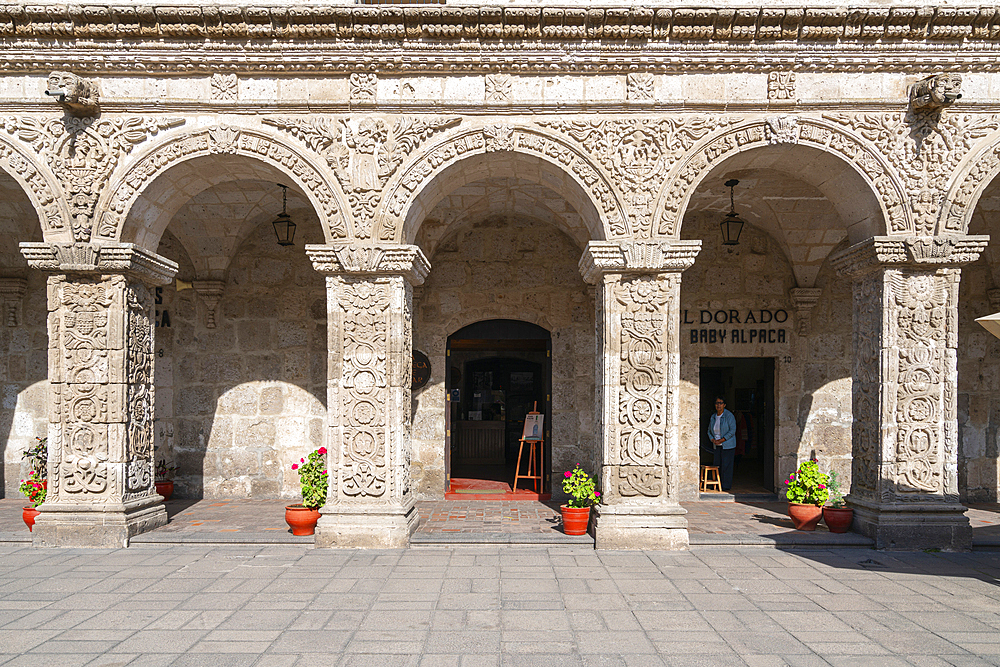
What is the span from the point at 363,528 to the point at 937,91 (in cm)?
656

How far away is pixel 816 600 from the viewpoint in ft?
14.1

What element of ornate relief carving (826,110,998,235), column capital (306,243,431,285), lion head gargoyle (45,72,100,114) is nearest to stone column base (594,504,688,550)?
column capital (306,243,431,285)

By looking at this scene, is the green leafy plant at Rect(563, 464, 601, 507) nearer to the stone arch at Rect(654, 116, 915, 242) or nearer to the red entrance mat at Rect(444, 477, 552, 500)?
the red entrance mat at Rect(444, 477, 552, 500)

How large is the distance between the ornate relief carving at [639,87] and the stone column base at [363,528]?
177 inches

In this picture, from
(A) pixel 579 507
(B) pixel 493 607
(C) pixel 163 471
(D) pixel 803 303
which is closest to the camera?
(B) pixel 493 607

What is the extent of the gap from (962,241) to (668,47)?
325 centimetres

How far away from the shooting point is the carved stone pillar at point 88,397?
5.59 metres

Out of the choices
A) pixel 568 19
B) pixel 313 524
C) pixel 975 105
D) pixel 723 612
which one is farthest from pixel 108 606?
pixel 975 105

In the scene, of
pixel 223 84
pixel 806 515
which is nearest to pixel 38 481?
pixel 223 84

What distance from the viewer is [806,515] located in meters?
6.02

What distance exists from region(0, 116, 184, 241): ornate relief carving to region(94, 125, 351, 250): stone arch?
13 cm

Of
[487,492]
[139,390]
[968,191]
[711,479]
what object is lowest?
[487,492]

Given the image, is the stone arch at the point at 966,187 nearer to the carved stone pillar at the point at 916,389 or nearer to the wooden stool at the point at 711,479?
the carved stone pillar at the point at 916,389

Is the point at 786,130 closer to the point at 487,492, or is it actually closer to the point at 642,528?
the point at 642,528
